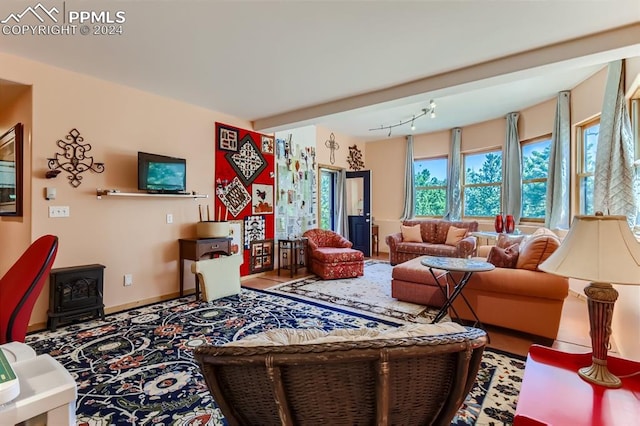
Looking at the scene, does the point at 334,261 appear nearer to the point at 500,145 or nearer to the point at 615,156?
the point at 615,156

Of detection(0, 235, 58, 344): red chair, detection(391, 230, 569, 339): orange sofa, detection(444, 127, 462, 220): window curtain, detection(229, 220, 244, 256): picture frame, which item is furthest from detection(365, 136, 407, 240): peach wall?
detection(0, 235, 58, 344): red chair

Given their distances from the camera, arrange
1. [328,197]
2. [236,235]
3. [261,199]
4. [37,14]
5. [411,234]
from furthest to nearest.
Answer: [328,197]
[411,234]
[261,199]
[236,235]
[37,14]

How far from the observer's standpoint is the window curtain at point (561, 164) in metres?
4.57

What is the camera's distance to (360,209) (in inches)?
295

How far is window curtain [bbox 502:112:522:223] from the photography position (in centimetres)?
572

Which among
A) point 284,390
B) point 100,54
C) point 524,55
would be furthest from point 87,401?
point 524,55

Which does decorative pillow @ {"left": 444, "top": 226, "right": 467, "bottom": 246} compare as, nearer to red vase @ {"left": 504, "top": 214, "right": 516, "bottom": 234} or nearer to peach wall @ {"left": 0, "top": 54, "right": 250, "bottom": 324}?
red vase @ {"left": 504, "top": 214, "right": 516, "bottom": 234}

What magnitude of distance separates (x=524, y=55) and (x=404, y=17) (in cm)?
143

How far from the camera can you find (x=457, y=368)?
83 centimetres

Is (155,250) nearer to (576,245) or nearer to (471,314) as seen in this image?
(471,314)

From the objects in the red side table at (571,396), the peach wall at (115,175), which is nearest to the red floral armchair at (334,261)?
the peach wall at (115,175)

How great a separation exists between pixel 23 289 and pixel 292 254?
3.90 meters

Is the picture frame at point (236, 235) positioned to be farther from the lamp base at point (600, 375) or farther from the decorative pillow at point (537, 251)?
the lamp base at point (600, 375)

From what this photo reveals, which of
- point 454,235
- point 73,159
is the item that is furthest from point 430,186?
point 73,159
